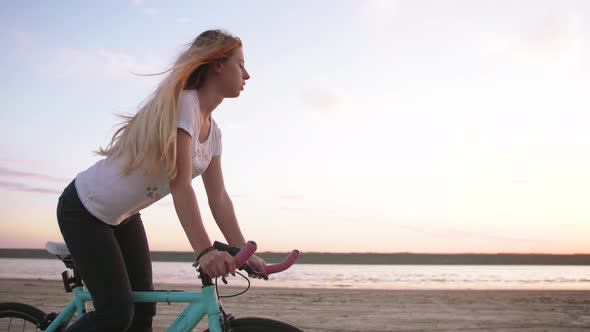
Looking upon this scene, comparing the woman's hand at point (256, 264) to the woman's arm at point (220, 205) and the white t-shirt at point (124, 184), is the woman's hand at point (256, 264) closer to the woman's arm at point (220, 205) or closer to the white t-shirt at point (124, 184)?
the woman's arm at point (220, 205)

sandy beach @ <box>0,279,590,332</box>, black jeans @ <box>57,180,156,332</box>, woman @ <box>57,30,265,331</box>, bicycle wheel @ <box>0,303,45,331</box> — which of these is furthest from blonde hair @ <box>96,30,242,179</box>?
sandy beach @ <box>0,279,590,332</box>

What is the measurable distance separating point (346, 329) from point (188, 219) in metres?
4.94

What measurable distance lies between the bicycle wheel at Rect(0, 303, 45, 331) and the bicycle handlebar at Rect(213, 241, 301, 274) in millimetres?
1569

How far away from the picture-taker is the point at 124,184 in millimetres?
2441

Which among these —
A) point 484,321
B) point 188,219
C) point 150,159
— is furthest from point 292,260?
point 484,321

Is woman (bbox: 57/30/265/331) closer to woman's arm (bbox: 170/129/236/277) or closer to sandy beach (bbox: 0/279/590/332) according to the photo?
woman's arm (bbox: 170/129/236/277)

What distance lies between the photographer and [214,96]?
256 centimetres

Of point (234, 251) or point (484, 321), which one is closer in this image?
point (234, 251)

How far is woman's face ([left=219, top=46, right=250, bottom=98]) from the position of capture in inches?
99.7

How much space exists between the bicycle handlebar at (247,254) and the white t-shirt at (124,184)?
0.42 metres

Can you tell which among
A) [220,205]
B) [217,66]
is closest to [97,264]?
[220,205]

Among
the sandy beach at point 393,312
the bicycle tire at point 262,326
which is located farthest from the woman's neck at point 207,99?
the sandy beach at point 393,312

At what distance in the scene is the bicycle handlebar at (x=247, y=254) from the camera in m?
2.07

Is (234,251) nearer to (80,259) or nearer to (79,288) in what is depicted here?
(80,259)
